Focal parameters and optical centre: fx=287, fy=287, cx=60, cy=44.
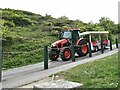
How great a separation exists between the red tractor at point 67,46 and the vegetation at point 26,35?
111 cm

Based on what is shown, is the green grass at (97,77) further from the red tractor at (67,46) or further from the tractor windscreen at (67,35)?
the tractor windscreen at (67,35)

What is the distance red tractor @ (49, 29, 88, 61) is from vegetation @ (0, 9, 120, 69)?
3.63ft

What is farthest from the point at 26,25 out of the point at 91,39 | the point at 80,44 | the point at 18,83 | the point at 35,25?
the point at 18,83

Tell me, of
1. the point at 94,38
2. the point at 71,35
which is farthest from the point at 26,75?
the point at 94,38

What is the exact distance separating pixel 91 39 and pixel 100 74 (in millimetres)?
12770

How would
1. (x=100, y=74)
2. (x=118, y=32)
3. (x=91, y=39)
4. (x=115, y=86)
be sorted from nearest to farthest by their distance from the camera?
(x=115, y=86) → (x=100, y=74) → (x=91, y=39) → (x=118, y=32)

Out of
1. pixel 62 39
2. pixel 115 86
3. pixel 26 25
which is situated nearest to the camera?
pixel 115 86

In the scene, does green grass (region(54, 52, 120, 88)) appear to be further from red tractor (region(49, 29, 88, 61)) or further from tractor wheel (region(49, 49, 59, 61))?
tractor wheel (region(49, 49, 59, 61))

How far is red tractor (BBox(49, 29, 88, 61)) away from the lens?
680 inches

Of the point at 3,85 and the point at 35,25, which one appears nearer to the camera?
the point at 3,85

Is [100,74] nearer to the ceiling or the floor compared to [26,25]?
nearer to the floor

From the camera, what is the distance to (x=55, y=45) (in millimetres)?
18188

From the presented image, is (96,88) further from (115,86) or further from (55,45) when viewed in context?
(55,45)

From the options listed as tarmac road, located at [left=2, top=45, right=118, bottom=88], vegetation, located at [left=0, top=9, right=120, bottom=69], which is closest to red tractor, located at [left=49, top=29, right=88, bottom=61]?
vegetation, located at [left=0, top=9, right=120, bottom=69]
